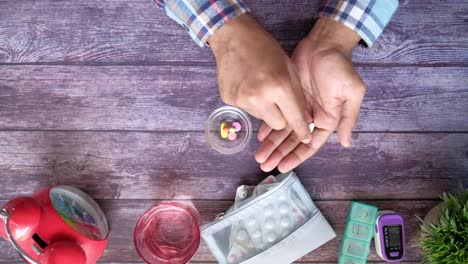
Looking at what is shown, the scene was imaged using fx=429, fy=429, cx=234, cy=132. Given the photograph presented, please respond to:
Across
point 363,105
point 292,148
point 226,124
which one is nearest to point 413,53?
point 363,105

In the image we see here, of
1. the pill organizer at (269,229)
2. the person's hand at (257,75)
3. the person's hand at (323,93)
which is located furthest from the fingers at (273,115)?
the pill organizer at (269,229)

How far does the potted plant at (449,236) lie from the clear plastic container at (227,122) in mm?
495

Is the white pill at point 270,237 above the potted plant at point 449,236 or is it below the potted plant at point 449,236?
below

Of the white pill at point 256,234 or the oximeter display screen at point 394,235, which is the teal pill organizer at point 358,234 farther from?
the white pill at point 256,234

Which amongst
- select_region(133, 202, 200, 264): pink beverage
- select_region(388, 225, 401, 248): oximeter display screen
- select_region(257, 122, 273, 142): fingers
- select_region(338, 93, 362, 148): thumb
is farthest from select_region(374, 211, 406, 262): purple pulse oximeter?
select_region(133, 202, 200, 264): pink beverage

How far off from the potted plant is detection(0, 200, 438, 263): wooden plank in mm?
152

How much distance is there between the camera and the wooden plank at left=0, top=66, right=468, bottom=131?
1.16 meters

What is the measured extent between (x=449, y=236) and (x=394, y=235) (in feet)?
0.55

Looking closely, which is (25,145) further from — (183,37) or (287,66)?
(287,66)

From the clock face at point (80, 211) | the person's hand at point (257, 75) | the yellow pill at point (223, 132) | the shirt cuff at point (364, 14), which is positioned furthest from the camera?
the yellow pill at point (223, 132)

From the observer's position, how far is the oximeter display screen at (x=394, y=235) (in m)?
1.08

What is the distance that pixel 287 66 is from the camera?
2.73 ft

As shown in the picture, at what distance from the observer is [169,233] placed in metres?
1.14

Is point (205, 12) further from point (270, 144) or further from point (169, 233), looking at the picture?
point (169, 233)
